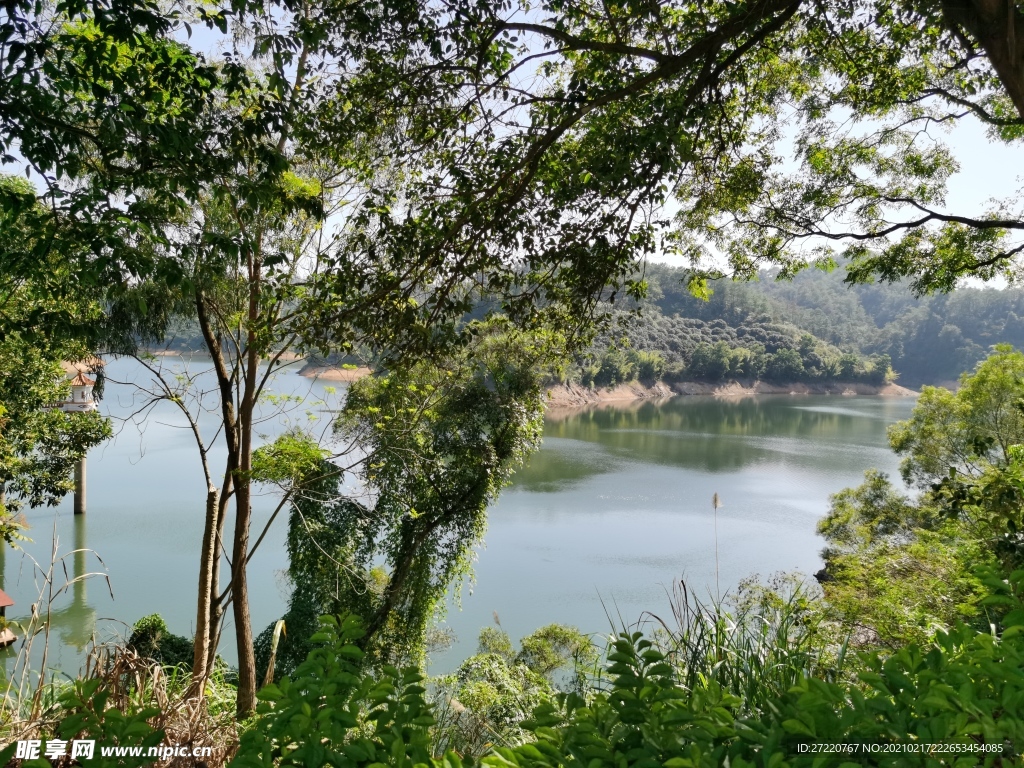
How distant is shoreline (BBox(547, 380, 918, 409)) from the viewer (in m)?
28.7

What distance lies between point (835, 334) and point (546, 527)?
121ft

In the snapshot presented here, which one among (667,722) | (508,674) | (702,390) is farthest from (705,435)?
(667,722)

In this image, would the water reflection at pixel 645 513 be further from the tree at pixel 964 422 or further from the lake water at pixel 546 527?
the tree at pixel 964 422

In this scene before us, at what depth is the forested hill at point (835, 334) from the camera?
35.9 m

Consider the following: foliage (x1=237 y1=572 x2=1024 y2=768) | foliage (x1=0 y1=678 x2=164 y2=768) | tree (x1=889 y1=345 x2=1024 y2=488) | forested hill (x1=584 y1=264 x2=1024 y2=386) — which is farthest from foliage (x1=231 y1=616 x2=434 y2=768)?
forested hill (x1=584 y1=264 x2=1024 y2=386)

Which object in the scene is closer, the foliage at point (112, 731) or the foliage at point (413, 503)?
the foliage at point (112, 731)

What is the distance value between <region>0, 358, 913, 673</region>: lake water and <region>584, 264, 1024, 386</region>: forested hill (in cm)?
1200

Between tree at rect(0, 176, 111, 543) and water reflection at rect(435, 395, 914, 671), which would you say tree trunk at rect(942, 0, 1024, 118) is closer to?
water reflection at rect(435, 395, 914, 671)

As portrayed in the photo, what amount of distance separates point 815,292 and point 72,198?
58.3 m

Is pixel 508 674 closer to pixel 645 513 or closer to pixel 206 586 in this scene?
pixel 206 586

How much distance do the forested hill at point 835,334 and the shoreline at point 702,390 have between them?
597 mm

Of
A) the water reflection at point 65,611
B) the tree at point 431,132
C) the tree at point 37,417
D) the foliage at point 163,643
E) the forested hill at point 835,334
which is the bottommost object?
the water reflection at point 65,611

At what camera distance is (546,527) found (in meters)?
13.6

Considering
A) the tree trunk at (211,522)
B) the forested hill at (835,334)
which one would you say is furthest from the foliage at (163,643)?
the forested hill at (835,334)
